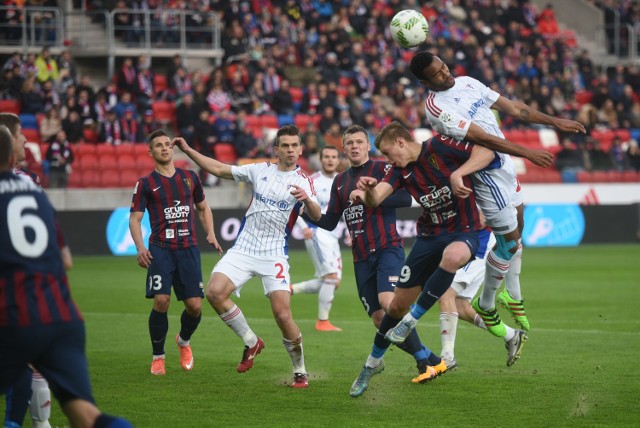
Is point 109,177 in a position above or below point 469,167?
below

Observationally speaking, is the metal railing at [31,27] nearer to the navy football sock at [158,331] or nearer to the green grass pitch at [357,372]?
the green grass pitch at [357,372]

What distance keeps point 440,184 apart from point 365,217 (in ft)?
3.81

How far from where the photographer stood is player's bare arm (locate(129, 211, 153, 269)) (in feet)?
32.5

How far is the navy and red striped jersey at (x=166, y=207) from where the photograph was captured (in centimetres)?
1037

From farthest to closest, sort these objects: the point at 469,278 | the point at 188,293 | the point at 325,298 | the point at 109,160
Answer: the point at 109,160
the point at 325,298
the point at 469,278
the point at 188,293

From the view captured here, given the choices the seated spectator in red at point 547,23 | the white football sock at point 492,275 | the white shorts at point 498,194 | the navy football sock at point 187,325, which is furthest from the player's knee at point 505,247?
the seated spectator in red at point 547,23

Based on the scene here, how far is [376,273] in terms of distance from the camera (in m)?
9.55

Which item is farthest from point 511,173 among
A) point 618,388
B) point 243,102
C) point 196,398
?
point 243,102

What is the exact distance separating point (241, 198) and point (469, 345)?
1307cm

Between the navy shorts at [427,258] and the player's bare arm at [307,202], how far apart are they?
95 cm

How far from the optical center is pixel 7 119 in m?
7.61

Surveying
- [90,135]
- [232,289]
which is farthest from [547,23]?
[232,289]

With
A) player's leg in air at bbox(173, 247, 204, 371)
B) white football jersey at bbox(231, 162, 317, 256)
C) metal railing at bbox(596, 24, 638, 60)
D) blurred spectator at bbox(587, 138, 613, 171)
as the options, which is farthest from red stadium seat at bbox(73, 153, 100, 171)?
metal railing at bbox(596, 24, 638, 60)

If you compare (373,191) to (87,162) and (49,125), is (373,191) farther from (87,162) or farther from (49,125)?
(49,125)
